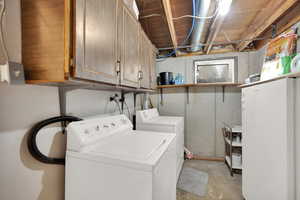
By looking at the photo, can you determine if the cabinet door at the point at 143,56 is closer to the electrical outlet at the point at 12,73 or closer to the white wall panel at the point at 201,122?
the electrical outlet at the point at 12,73

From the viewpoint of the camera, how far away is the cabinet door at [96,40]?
77 cm

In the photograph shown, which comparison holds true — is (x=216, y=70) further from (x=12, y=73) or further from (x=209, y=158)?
(x=12, y=73)

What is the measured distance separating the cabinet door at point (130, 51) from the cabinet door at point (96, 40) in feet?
0.52

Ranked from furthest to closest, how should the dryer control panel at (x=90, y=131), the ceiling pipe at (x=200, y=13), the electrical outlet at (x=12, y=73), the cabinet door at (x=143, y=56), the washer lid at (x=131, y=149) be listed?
the cabinet door at (x=143, y=56) < the ceiling pipe at (x=200, y=13) < the dryer control panel at (x=90, y=131) < the washer lid at (x=131, y=149) < the electrical outlet at (x=12, y=73)

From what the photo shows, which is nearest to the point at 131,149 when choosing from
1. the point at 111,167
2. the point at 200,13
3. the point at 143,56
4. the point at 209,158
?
the point at 111,167

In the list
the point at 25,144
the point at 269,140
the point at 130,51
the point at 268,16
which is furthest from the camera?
the point at 268,16

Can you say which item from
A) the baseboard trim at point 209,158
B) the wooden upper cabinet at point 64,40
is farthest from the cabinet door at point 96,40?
the baseboard trim at point 209,158

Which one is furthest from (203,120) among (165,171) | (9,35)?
(9,35)

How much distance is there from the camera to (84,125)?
3.46 feet

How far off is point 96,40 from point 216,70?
285 centimetres

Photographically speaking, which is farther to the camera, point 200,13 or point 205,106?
point 205,106

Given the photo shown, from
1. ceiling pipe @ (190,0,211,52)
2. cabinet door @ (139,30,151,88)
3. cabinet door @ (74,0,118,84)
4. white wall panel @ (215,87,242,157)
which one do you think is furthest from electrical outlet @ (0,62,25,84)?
white wall panel @ (215,87,242,157)

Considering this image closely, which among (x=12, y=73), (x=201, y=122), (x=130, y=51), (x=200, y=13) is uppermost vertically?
(x=200, y=13)

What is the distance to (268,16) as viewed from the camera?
1.83 metres
